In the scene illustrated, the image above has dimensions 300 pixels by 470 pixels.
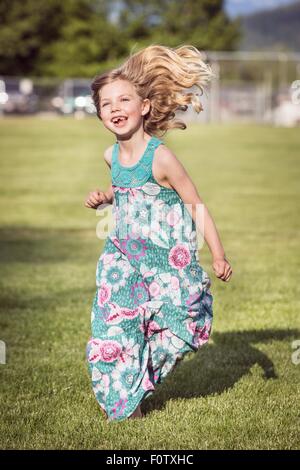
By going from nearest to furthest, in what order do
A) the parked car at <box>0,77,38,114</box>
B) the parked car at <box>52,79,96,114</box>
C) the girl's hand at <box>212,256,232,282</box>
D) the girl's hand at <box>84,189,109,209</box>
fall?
the girl's hand at <box>212,256,232,282</box>
the girl's hand at <box>84,189,109,209</box>
the parked car at <box>0,77,38,114</box>
the parked car at <box>52,79,96,114</box>

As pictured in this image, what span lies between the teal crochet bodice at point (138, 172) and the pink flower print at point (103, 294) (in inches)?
18.8

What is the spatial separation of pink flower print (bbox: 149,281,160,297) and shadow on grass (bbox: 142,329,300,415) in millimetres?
631

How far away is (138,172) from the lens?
4.70m

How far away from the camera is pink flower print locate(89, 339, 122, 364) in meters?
4.60

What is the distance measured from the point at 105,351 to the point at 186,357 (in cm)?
168

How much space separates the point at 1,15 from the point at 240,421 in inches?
2812

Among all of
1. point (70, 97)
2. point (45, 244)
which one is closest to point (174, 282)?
point (45, 244)

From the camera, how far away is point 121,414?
15.2 feet

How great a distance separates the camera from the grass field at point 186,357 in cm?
456

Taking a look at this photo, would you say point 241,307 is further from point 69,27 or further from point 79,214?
point 69,27

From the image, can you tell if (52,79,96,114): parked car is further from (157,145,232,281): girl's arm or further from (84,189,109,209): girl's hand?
(157,145,232,281): girl's arm

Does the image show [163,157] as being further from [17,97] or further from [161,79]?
[17,97]

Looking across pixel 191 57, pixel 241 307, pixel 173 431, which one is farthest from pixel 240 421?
pixel 241 307

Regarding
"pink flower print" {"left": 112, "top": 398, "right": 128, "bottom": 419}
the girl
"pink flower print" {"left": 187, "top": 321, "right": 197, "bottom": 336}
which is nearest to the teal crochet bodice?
the girl
